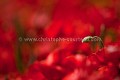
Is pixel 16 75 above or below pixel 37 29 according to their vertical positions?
below

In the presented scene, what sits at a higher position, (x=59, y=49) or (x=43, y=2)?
(x=43, y=2)

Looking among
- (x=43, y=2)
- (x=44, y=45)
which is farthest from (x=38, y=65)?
(x=43, y=2)

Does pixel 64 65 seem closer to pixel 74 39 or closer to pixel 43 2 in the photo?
pixel 74 39

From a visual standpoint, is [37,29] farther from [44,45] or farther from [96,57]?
[96,57]

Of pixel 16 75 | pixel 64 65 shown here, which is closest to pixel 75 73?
pixel 64 65

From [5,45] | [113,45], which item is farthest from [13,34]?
[113,45]

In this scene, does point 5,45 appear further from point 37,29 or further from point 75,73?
point 75,73

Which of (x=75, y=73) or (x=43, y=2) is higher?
(x=43, y=2)
